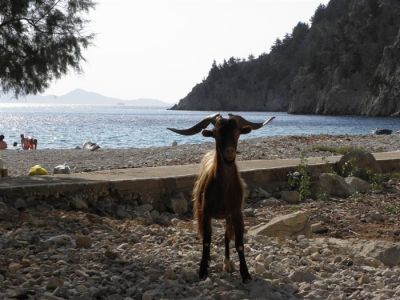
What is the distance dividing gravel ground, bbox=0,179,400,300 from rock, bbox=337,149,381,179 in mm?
4557

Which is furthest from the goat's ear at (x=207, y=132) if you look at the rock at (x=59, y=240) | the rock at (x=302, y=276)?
the rock at (x=59, y=240)

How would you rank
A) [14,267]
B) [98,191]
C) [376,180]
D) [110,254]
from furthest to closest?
[376,180] → [98,191] → [110,254] → [14,267]

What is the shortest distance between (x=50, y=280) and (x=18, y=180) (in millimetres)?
5212

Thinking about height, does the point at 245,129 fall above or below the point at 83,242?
above

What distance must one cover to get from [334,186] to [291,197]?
3.74ft

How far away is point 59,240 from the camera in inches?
289

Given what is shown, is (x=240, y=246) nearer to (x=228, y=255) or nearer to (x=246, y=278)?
(x=246, y=278)

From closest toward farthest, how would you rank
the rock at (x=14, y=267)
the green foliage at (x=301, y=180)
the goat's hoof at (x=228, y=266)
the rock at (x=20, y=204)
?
the rock at (x=14, y=267), the goat's hoof at (x=228, y=266), the rock at (x=20, y=204), the green foliage at (x=301, y=180)

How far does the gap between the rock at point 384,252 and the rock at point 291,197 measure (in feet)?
15.7

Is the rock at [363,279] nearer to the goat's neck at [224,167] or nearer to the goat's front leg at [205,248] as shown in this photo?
the goat's front leg at [205,248]

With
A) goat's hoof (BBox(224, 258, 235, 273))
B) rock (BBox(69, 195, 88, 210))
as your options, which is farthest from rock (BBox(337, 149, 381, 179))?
goat's hoof (BBox(224, 258, 235, 273))

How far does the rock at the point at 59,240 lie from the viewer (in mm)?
7293

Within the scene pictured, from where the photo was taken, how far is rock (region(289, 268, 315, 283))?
6391mm

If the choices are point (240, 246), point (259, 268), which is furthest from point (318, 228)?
point (240, 246)
